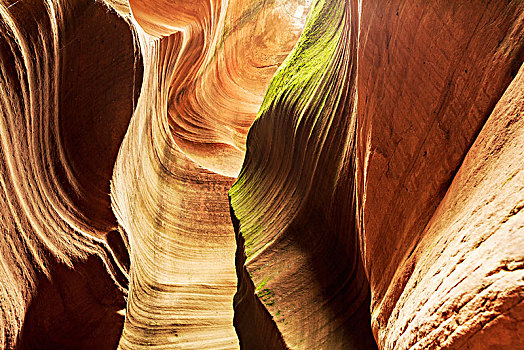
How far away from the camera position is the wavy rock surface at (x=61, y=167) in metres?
2.34

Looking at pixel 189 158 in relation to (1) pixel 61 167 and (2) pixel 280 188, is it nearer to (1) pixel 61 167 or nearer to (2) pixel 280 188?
(2) pixel 280 188

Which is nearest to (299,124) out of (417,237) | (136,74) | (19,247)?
(136,74)

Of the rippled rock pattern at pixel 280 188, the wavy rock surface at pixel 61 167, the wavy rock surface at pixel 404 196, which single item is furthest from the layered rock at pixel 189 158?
the wavy rock surface at pixel 404 196

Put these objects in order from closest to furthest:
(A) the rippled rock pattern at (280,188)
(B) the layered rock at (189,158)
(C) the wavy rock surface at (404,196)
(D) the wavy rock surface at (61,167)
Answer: (C) the wavy rock surface at (404,196) < (A) the rippled rock pattern at (280,188) < (D) the wavy rock surface at (61,167) < (B) the layered rock at (189,158)

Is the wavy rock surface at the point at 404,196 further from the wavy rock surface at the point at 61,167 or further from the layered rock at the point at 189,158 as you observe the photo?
the wavy rock surface at the point at 61,167

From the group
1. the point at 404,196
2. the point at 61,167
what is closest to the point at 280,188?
the point at 61,167

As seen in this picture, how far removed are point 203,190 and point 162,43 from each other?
1634 mm

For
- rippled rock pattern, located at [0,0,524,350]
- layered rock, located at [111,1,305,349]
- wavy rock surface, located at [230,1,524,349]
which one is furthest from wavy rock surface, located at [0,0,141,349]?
wavy rock surface, located at [230,1,524,349]

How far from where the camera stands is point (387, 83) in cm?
191

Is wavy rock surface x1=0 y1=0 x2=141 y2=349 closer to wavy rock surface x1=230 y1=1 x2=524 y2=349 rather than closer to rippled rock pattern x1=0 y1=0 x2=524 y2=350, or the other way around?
rippled rock pattern x1=0 y1=0 x2=524 y2=350

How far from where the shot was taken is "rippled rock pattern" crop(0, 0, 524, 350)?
4.35 ft

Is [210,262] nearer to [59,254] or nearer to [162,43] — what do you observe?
[59,254]

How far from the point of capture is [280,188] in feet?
11.3

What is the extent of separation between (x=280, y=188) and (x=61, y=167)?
5.28ft
